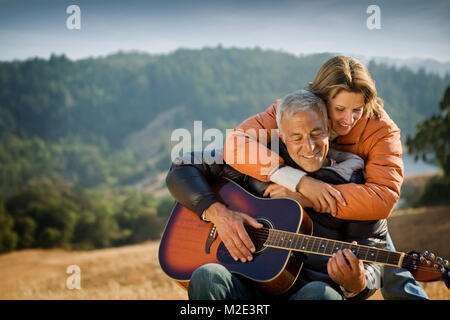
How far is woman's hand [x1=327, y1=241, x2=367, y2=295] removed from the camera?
162 centimetres

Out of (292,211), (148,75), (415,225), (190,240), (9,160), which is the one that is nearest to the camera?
(292,211)

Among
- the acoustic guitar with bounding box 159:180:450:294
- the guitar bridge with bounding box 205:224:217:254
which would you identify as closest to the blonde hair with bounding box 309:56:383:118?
the acoustic guitar with bounding box 159:180:450:294

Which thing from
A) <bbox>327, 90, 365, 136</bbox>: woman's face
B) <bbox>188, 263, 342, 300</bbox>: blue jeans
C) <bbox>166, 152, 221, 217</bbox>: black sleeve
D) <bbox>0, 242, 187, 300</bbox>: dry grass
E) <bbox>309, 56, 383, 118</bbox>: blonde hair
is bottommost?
<bbox>0, 242, 187, 300</bbox>: dry grass

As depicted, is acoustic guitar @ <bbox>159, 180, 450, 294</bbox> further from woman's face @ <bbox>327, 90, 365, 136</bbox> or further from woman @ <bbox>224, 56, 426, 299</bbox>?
woman's face @ <bbox>327, 90, 365, 136</bbox>

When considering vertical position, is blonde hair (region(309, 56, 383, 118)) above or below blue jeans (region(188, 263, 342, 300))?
above

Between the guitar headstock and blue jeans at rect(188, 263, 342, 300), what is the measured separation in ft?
0.98

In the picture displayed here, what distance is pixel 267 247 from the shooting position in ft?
5.97

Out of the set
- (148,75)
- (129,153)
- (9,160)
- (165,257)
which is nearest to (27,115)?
(9,160)

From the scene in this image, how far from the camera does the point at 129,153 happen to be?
27969mm

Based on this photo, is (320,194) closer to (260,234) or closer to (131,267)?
(260,234)

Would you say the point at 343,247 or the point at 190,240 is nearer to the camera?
the point at 343,247

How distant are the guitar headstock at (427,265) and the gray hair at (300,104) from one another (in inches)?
27.3

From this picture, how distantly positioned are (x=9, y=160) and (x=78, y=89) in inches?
266
